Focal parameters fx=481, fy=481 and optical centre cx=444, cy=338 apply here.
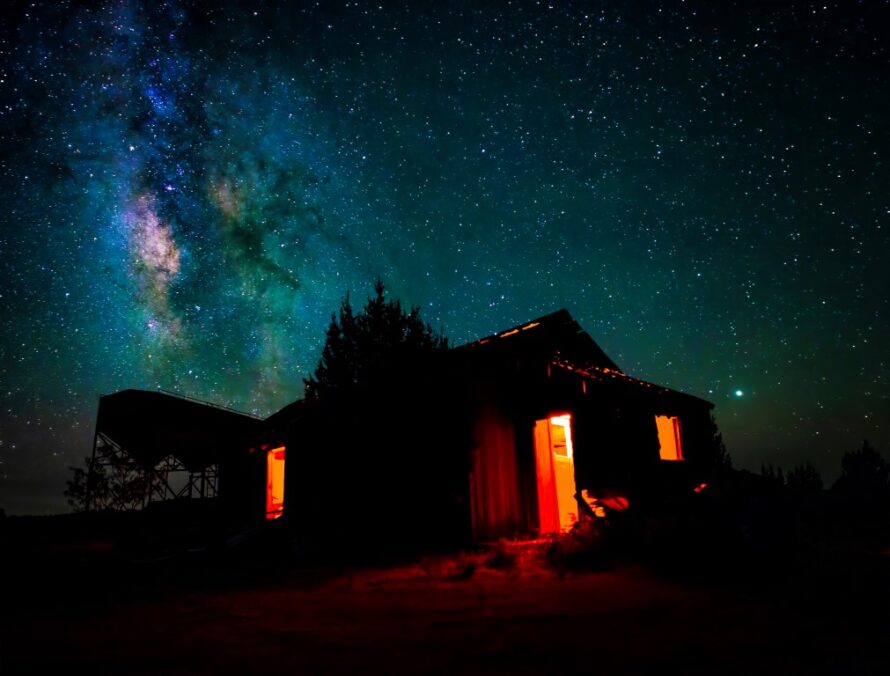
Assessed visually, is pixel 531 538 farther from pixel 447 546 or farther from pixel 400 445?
pixel 400 445

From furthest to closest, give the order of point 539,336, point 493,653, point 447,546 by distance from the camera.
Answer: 1. point 539,336
2. point 447,546
3. point 493,653

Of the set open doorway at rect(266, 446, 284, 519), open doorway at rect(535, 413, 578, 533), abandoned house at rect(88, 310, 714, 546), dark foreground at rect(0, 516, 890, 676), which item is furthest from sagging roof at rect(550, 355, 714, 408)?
open doorway at rect(266, 446, 284, 519)

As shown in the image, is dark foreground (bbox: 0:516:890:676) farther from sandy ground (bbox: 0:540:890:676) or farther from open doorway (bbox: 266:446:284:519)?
open doorway (bbox: 266:446:284:519)

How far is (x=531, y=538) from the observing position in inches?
375

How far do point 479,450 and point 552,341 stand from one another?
4514 millimetres

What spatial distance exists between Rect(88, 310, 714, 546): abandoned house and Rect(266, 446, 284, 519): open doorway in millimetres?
2036

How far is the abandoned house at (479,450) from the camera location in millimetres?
9414

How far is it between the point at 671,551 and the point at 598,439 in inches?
163

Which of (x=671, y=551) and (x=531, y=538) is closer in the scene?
(x=671, y=551)

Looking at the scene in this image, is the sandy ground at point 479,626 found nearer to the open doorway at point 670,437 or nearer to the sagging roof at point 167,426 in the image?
the open doorway at point 670,437

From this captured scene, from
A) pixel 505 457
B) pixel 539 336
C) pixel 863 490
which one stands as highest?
pixel 539 336

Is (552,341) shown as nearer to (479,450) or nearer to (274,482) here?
(479,450)

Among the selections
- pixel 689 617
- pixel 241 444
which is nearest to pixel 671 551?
pixel 689 617

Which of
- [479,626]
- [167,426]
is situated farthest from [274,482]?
[479,626]
